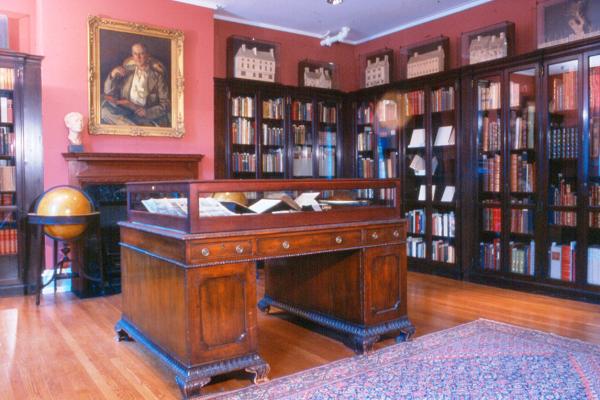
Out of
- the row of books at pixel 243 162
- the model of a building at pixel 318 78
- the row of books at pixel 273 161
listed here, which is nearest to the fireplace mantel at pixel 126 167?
the row of books at pixel 243 162

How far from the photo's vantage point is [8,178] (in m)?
Result: 5.15

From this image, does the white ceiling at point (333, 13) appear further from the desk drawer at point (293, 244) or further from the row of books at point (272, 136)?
the desk drawer at point (293, 244)

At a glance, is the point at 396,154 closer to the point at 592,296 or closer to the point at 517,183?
the point at 517,183

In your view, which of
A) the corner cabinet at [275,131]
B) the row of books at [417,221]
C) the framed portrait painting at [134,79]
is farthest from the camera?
the corner cabinet at [275,131]

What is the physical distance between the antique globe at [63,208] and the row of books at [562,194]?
4.55 m

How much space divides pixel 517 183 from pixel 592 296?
1302 mm

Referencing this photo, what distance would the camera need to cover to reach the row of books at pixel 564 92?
4.84 metres

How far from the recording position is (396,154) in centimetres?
663

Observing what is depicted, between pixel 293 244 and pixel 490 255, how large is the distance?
131 inches

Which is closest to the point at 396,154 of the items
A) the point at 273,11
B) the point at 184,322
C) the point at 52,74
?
the point at 273,11

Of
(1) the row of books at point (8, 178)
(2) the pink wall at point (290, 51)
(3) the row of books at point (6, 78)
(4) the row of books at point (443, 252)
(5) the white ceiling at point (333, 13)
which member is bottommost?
(4) the row of books at point (443, 252)

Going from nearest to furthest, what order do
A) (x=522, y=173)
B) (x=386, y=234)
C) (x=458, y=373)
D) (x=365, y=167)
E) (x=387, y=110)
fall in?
1. (x=458, y=373)
2. (x=386, y=234)
3. (x=522, y=173)
4. (x=387, y=110)
5. (x=365, y=167)

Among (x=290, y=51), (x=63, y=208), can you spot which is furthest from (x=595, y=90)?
(x=63, y=208)

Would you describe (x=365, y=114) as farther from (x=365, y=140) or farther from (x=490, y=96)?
(x=490, y=96)
